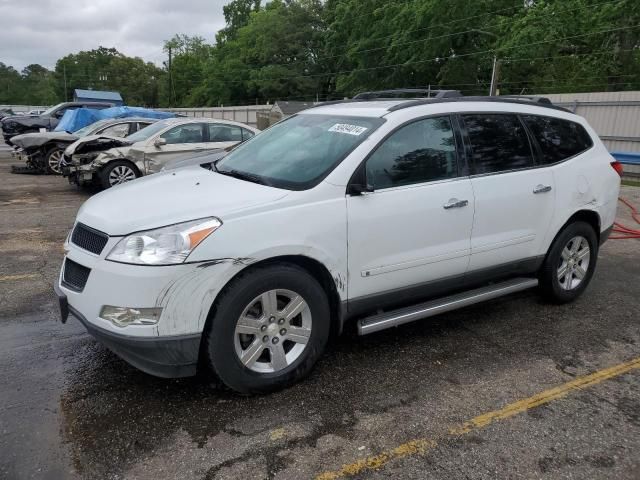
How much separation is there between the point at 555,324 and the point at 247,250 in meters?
2.96

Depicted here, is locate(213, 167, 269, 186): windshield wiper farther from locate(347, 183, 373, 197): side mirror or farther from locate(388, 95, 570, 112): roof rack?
locate(388, 95, 570, 112): roof rack

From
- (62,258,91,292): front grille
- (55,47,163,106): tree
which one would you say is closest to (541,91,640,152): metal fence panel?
(62,258,91,292): front grille

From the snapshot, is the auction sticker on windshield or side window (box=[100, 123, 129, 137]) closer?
the auction sticker on windshield

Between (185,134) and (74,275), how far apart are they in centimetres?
812

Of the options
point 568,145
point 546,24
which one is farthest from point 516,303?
point 546,24

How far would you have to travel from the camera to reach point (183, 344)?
296cm

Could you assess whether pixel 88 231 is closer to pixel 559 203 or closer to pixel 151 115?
pixel 559 203

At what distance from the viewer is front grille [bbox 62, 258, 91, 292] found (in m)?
3.14

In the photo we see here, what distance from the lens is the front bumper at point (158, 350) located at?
291 centimetres

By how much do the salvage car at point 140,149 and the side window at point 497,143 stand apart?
7.45 meters

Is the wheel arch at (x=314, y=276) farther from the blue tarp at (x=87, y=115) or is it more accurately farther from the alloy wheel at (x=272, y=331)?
the blue tarp at (x=87, y=115)

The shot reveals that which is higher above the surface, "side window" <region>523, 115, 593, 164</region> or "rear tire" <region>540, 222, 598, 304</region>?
"side window" <region>523, 115, 593, 164</region>

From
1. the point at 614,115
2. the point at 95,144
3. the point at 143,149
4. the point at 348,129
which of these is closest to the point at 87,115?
the point at 95,144

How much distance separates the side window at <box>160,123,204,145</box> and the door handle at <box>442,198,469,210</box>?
Answer: 8100mm
